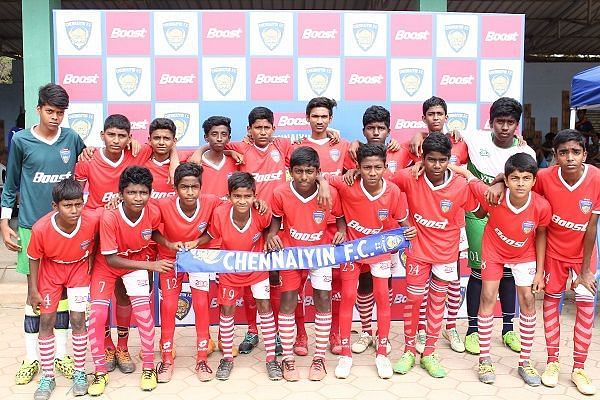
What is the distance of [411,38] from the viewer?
Result: 5.00 m

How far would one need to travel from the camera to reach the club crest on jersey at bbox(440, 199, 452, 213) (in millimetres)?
→ 3832

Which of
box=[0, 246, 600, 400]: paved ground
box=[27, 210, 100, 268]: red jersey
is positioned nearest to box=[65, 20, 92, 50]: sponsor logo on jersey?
box=[27, 210, 100, 268]: red jersey

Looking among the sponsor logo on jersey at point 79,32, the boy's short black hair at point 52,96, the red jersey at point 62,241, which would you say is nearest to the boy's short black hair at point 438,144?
the red jersey at point 62,241

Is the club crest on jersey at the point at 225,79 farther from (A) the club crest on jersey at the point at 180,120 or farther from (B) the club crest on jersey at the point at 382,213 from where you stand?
(B) the club crest on jersey at the point at 382,213

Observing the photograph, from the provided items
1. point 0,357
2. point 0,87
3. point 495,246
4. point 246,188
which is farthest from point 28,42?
point 0,87

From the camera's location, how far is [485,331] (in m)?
3.84

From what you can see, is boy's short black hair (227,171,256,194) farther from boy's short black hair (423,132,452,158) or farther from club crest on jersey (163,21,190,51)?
club crest on jersey (163,21,190,51)

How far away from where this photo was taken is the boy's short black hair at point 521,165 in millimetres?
3543

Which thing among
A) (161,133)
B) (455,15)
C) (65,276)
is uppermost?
(455,15)

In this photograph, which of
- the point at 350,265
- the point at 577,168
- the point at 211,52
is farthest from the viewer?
the point at 211,52

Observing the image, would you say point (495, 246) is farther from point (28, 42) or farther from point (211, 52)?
point (28, 42)

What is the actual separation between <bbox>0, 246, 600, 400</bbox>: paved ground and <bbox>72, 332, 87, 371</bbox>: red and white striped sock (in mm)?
196

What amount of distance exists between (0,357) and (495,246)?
398 centimetres

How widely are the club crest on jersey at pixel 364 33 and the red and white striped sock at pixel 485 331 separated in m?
2.66
